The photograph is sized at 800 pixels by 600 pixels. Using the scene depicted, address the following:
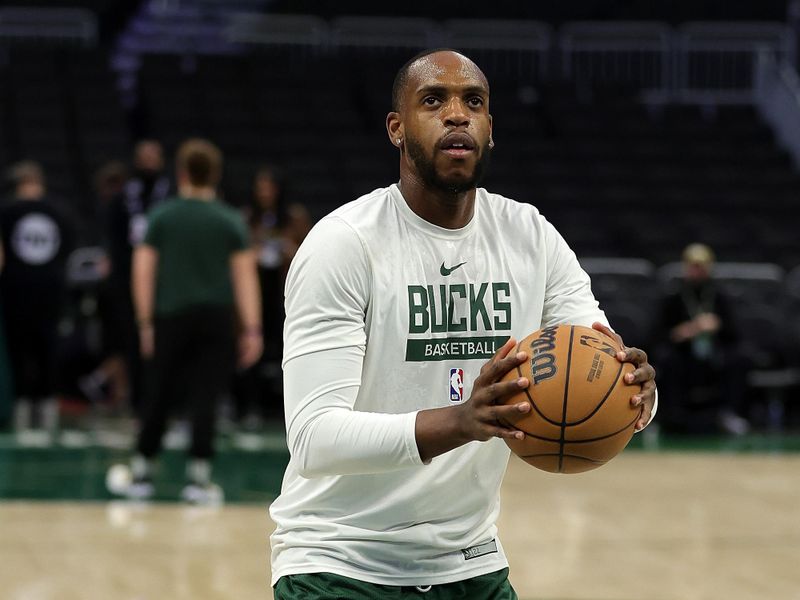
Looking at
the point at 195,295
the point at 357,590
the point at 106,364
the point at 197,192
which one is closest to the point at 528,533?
the point at 195,295

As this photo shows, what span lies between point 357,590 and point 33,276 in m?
7.09

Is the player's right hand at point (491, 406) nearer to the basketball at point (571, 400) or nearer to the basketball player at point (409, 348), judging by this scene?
the basketball at point (571, 400)

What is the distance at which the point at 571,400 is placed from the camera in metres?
2.30

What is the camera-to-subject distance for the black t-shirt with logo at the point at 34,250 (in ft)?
29.3

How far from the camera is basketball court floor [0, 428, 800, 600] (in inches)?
202

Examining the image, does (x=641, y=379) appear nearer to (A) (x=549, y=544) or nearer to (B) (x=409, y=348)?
(B) (x=409, y=348)

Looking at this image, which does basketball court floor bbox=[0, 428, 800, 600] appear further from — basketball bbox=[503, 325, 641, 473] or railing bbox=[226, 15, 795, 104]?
railing bbox=[226, 15, 795, 104]

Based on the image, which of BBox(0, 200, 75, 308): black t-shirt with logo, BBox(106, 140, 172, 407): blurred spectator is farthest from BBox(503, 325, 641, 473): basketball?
BBox(0, 200, 75, 308): black t-shirt with logo

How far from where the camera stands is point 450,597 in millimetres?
2568

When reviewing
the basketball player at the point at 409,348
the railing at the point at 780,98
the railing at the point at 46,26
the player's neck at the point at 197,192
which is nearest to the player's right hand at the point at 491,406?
the basketball player at the point at 409,348

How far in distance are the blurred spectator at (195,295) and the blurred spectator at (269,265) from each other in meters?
2.40

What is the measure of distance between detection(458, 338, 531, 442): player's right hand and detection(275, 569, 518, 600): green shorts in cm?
46

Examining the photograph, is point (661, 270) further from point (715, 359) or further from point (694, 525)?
point (694, 525)

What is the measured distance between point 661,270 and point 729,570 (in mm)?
7117
